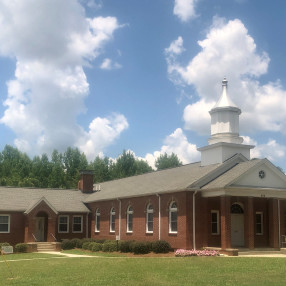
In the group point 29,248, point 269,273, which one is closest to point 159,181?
point 29,248

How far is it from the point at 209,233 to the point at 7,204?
1927 centimetres

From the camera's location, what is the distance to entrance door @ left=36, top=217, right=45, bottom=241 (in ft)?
141

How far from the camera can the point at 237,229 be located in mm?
32781

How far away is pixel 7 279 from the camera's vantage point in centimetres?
1870

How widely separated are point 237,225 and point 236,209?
120cm

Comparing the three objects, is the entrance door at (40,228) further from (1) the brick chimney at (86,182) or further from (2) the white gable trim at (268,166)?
(2) the white gable trim at (268,166)

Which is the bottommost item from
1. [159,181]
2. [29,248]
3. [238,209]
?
[29,248]

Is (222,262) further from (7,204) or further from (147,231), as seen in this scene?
(7,204)

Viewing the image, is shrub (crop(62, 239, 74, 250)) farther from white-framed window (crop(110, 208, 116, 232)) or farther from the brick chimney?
the brick chimney

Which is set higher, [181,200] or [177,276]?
[181,200]

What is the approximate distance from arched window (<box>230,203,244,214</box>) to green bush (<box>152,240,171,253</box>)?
5.52m

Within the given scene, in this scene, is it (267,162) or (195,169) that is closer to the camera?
(267,162)

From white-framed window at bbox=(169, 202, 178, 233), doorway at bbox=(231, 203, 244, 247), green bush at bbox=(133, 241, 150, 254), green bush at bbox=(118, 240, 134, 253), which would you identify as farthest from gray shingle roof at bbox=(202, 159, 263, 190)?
green bush at bbox=(118, 240, 134, 253)

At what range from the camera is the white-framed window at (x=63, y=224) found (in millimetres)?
43344
